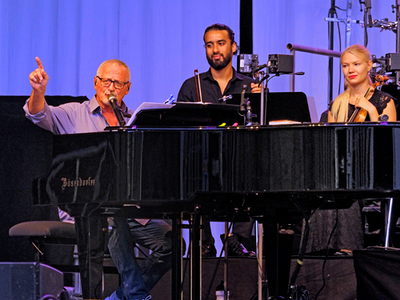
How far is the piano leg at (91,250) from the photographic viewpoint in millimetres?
2285

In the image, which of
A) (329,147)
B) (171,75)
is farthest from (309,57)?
(329,147)

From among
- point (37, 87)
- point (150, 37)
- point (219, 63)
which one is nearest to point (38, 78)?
point (37, 87)

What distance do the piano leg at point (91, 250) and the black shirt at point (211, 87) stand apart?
173cm

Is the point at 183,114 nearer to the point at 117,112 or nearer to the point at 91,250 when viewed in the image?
the point at 117,112

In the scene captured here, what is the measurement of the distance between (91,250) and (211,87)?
6.58ft

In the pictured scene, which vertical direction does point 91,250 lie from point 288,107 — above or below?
below

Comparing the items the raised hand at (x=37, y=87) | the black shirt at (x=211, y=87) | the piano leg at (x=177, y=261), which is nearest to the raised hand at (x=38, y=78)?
the raised hand at (x=37, y=87)

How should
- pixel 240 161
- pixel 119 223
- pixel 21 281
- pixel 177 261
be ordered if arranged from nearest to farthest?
1. pixel 240 161
2. pixel 177 261
3. pixel 119 223
4. pixel 21 281

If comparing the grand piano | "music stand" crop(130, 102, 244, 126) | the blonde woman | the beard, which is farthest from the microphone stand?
the beard

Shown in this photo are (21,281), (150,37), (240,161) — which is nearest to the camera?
(240,161)

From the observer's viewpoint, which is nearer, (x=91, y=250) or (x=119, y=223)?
(x=91, y=250)

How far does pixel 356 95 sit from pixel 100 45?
2.71 metres

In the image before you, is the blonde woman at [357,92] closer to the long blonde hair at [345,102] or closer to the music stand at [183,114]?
the long blonde hair at [345,102]

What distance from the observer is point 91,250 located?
2.29m
